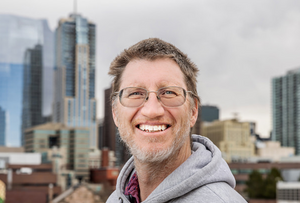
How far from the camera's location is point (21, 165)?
62344 millimetres

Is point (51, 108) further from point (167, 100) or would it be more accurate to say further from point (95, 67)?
point (167, 100)

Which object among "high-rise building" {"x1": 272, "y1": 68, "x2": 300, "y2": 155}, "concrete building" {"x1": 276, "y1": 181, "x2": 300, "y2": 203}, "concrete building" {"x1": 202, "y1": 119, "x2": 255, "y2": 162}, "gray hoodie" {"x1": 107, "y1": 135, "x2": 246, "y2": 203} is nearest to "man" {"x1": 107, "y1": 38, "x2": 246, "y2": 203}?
"gray hoodie" {"x1": 107, "y1": 135, "x2": 246, "y2": 203}

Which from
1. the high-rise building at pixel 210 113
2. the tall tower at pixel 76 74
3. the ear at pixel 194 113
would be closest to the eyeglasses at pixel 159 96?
the ear at pixel 194 113

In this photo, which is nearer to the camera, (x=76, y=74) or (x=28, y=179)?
(x=28, y=179)

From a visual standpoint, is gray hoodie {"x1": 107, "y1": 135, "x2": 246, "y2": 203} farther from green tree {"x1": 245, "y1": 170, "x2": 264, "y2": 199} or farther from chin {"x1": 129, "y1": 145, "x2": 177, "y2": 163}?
green tree {"x1": 245, "y1": 170, "x2": 264, "y2": 199}

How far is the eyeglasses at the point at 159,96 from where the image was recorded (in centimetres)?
163

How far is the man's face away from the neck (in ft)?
0.08

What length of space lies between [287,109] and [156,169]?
136138 mm

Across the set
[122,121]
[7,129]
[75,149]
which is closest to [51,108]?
[7,129]

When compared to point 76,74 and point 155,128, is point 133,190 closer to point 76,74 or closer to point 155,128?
point 155,128

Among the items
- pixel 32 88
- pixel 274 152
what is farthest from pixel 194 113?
pixel 32 88

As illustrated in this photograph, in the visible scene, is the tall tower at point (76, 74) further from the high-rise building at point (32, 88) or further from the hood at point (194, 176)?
the hood at point (194, 176)

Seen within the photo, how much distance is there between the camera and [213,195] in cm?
144

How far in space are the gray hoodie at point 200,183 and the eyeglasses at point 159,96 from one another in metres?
0.21
